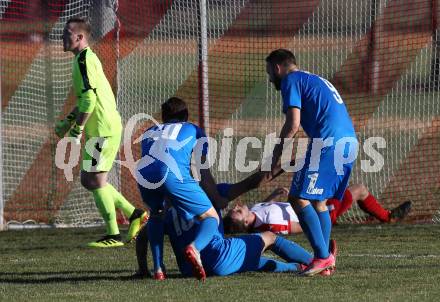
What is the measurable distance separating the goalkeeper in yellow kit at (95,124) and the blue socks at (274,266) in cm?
264

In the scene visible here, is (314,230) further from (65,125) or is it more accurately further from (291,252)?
(65,125)

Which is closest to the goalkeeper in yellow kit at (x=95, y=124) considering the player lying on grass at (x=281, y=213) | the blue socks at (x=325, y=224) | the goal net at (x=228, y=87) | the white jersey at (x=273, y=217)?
the player lying on grass at (x=281, y=213)

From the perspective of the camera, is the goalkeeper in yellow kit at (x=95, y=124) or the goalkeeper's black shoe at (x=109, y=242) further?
the goalkeeper's black shoe at (x=109, y=242)

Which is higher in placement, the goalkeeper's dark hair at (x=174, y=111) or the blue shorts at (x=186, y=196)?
the goalkeeper's dark hair at (x=174, y=111)

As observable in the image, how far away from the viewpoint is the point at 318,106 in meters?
9.38

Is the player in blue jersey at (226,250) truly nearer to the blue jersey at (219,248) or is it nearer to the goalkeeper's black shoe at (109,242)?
the blue jersey at (219,248)

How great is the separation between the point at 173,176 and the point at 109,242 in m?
2.84

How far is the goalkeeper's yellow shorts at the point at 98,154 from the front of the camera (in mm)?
11586

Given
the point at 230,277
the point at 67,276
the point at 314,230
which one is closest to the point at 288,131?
the point at 314,230

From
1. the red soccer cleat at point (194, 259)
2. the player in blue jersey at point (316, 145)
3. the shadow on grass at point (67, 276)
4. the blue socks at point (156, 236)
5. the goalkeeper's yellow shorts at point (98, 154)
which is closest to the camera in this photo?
the red soccer cleat at point (194, 259)

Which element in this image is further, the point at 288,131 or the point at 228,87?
the point at 228,87

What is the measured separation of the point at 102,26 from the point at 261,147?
13.7ft

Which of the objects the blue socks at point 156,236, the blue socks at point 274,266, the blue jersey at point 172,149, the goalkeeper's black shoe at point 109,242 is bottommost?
the goalkeeper's black shoe at point 109,242

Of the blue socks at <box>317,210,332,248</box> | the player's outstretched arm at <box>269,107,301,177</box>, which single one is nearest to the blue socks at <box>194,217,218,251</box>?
the player's outstretched arm at <box>269,107,301,177</box>
